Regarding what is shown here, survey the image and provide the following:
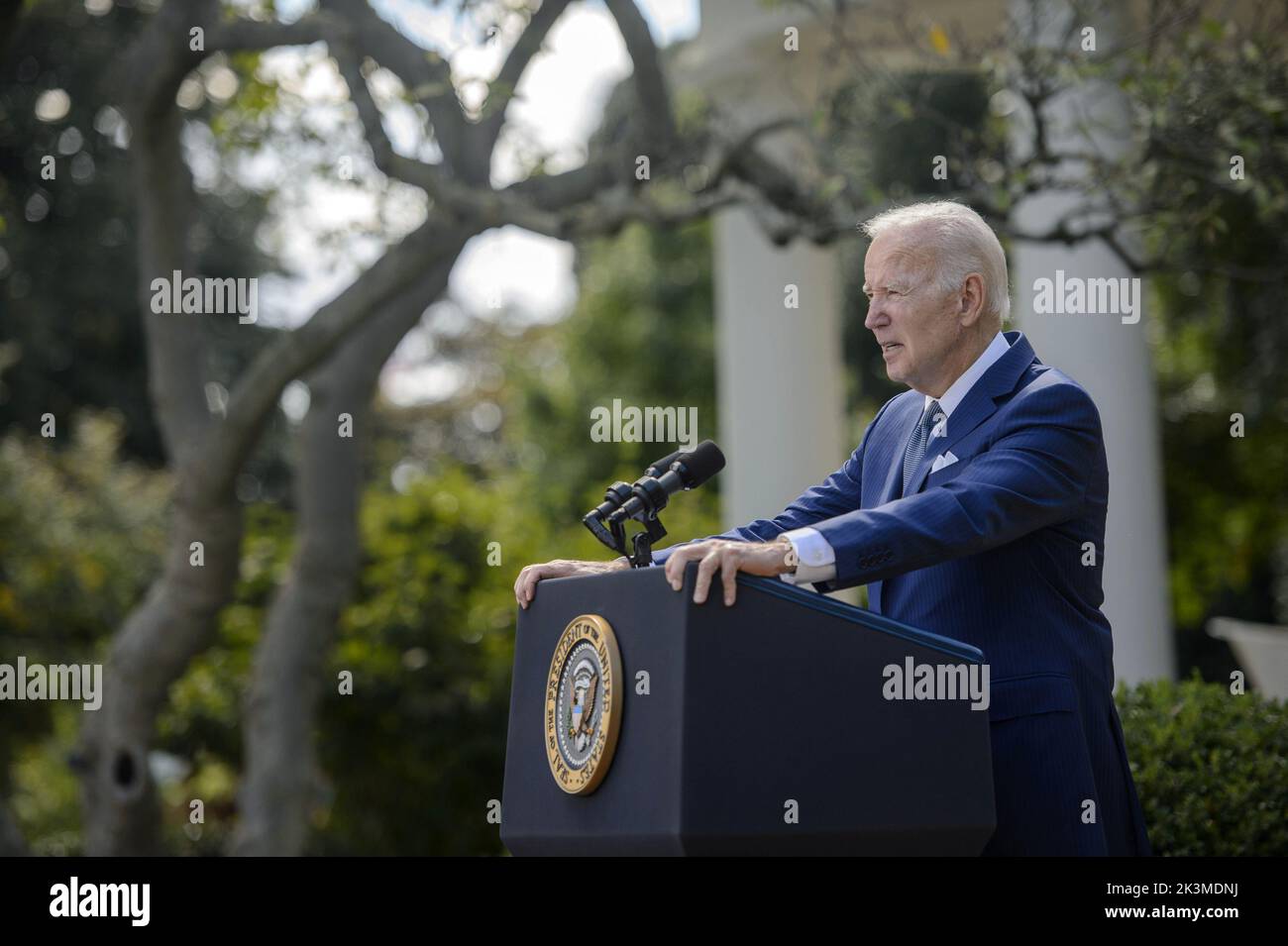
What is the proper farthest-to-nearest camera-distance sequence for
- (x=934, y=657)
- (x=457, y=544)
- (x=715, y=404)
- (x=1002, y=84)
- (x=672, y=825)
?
1. (x=715, y=404)
2. (x=457, y=544)
3. (x=1002, y=84)
4. (x=934, y=657)
5. (x=672, y=825)

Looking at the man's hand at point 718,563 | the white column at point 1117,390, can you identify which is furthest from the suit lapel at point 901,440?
the white column at point 1117,390

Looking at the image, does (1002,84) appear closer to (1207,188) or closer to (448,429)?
(1207,188)

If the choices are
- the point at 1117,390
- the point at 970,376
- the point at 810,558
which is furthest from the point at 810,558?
the point at 1117,390

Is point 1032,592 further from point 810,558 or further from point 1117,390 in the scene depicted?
point 1117,390

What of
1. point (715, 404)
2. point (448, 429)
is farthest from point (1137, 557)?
point (448, 429)

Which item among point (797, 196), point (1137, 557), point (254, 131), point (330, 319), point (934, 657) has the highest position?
point (254, 131)

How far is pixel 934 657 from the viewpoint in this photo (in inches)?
96.6

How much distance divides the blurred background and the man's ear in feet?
6.43

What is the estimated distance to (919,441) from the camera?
3061mm

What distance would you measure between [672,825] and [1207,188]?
15.7ft

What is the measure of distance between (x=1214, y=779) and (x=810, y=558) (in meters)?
2.27

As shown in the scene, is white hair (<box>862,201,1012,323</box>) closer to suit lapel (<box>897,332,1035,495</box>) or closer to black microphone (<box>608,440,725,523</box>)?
suit lapel (<box>897,332,1035,495</box>)

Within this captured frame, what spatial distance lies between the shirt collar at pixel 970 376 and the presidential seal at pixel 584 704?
86 centimetres

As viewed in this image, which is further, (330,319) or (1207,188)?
(330,319)
